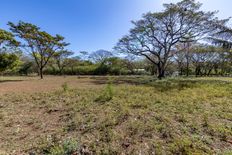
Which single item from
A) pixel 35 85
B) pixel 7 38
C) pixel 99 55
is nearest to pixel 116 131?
pixel 35 85

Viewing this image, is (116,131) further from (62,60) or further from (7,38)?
(62,60)

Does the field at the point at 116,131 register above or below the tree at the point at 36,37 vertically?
below

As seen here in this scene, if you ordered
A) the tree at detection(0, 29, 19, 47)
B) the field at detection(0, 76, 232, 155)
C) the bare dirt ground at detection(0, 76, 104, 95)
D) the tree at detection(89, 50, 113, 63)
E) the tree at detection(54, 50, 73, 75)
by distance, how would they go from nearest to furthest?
the field at detection(0, 76, 232, 155) < the bare dirt ground at detection(0, 76, 104, 95) < the tree at detection(0, 29, 19, 47) < the tree at detection(54, 50, 73, 75) < the tree at detection(89, 50, 113, 63)

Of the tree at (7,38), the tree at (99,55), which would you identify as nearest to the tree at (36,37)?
the tree at (7,38)

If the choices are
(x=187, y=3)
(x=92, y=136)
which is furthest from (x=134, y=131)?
(x=187, y=3)

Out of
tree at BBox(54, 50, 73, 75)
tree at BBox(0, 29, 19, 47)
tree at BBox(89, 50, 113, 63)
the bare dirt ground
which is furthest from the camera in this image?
tree at BBox(89, 50, 113, 63)

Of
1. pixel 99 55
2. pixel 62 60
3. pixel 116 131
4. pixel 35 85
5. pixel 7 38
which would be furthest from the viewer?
pixel 99 55

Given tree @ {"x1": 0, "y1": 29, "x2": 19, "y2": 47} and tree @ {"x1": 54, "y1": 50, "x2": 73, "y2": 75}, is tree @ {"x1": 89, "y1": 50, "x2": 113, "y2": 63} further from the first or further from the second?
tree @ {"x1": 0, "y1": 29, "x2": 19, "y2": 47}

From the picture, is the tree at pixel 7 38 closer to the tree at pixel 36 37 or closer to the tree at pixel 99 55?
the tree at pixel 36 37

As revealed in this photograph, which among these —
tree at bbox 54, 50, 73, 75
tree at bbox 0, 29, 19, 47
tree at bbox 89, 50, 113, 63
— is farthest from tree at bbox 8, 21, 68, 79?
tree at bbox 89, 50, 113, 63

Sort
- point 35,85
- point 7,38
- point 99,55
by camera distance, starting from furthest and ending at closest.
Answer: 1. point 99,55
2. point 7,38
3. point 35,85

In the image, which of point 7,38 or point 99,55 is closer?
point 7,38

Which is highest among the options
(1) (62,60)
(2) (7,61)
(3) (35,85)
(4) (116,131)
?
(1) (62,60)

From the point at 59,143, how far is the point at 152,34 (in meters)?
19.7
